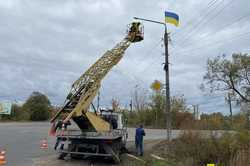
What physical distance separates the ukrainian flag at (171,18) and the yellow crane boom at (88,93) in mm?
3269

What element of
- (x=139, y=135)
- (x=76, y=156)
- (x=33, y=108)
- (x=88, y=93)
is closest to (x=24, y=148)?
(x=76, y=156)

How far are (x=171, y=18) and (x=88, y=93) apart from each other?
18.3ft

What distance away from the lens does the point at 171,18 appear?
15703 millimetres

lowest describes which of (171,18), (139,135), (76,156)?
(76,156)

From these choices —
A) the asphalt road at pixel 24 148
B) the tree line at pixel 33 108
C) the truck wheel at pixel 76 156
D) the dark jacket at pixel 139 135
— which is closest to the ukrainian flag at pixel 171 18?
the dark jacket at pixel 139 135

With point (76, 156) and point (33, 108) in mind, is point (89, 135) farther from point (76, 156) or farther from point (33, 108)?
point (33, 108)

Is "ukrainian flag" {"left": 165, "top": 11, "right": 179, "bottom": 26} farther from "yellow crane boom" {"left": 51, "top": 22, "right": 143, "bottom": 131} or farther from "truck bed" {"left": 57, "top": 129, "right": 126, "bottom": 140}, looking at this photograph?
"truck bed" {"left": 57, "top": 129, "right": 126, "bottom": 140}

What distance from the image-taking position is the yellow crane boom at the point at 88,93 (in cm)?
1470

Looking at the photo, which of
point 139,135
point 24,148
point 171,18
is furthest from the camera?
point 24,148

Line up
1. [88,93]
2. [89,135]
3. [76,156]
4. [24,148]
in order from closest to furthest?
1. [89,135]
2. [88,93]
3. [76,156]
4. [24,148]

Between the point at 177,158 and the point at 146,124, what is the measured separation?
175 feet

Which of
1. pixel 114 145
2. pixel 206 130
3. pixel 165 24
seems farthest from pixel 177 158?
pixel 165 24

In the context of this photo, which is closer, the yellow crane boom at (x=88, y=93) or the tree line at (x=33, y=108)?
the yellow crane boom at (x=88, y=93)

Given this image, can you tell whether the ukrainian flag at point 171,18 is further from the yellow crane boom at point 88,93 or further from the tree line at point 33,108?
the tree line at point 33,108
